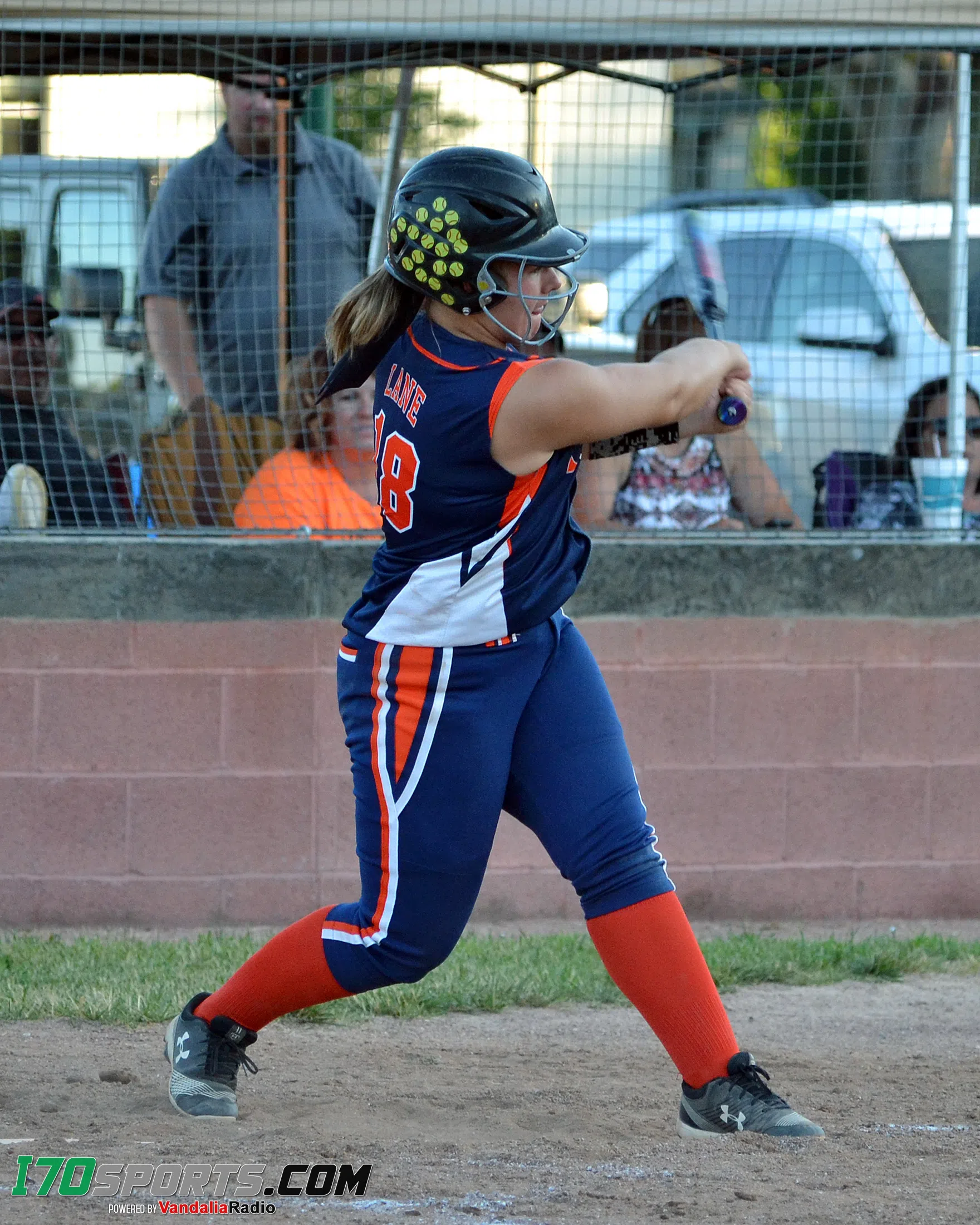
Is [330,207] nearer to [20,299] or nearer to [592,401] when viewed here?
[20,299]

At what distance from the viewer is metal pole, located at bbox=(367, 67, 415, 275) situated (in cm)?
624

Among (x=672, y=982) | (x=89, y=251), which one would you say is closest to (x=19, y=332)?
(x=89, y=251)

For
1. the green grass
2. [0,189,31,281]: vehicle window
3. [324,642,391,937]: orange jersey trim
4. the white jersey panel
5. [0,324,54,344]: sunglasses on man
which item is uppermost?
[0,189,31,281]: vehicle window

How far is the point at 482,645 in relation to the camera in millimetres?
3115

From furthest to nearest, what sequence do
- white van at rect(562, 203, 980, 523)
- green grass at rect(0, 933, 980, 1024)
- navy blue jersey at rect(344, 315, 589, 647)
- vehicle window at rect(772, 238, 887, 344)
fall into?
vehicle window at rect(772, 238, 887, 344), white van at rect(562, 203, 980, 523), green grass at rect(0, 933, 980, 1024), navy blue jersey at rect(344, 315, 589, 647)

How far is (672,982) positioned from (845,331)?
5.31 metres

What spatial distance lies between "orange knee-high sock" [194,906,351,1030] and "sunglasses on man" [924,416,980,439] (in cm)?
376

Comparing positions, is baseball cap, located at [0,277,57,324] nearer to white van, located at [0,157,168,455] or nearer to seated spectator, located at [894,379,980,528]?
white van, located at [0,157,168,455]

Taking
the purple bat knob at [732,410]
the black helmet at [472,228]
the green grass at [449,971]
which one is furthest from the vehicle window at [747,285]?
the black helmet at [472,228]

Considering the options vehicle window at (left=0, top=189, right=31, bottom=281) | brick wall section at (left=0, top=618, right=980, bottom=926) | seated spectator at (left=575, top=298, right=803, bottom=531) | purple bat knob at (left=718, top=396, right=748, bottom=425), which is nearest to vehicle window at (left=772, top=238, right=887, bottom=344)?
seated spectator at (left=575, top=298, right=803, bottom=531)

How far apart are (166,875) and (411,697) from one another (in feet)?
8.51

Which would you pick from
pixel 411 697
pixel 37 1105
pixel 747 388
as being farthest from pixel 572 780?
pixel 37 1105

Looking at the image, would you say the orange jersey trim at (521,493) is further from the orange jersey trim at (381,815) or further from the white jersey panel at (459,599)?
the orange jersey trim at (381,815)

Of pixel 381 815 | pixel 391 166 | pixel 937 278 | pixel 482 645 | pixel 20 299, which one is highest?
pixel 391 166
